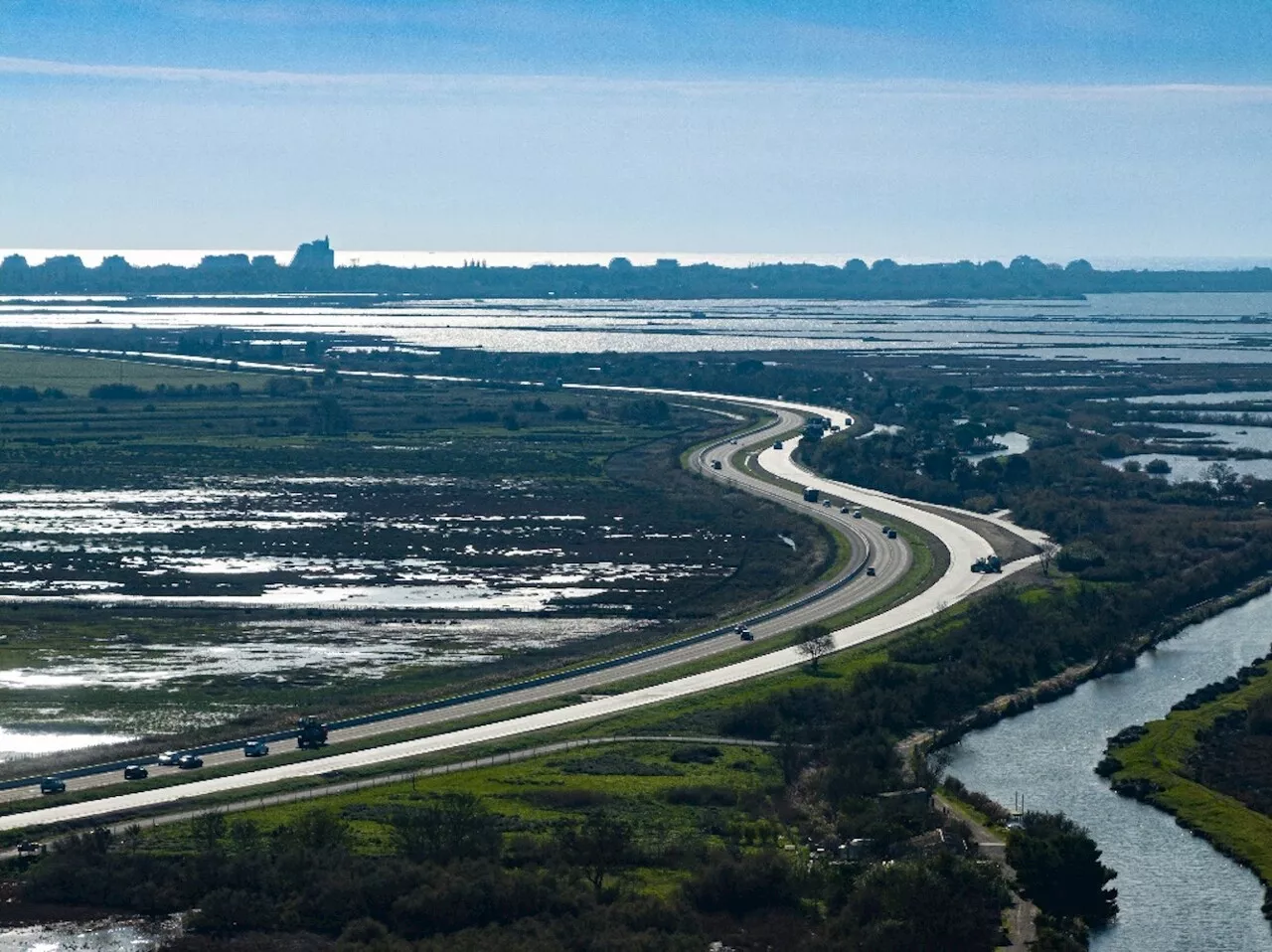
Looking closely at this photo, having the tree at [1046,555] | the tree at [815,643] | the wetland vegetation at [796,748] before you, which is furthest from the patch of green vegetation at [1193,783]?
the tree at [1046,555]

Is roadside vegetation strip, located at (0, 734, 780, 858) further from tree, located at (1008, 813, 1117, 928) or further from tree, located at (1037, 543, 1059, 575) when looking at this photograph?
tree, located at (1037, 543, 1059, 575)

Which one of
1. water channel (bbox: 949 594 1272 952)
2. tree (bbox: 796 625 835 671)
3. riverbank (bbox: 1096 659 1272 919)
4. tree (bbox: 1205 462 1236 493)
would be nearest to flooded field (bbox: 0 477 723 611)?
tree (bbox: 796 625 835 671)

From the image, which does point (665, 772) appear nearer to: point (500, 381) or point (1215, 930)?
point (1215, 930)

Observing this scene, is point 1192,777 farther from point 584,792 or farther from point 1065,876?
point 584,792

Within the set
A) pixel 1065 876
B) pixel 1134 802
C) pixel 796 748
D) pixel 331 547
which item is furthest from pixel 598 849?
pixel 331 547

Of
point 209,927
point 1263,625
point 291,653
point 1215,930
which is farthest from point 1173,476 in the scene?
point 209,927

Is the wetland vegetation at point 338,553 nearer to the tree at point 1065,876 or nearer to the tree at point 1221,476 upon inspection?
the tree at point 1065,876
